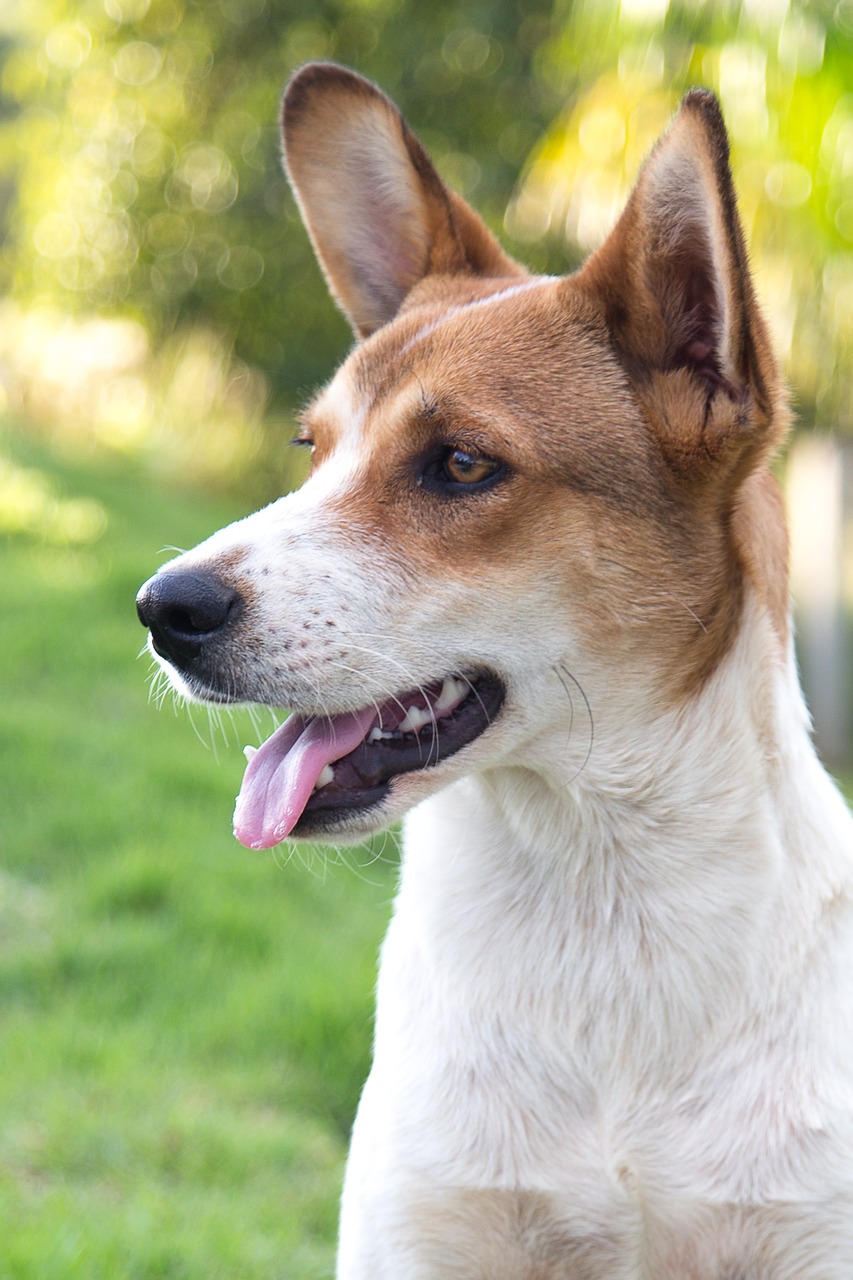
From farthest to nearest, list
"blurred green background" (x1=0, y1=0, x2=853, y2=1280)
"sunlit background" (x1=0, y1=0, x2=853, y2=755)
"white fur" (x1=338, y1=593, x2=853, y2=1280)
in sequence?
1. "sunlit background" (x1=0, y1=0, x2=853, y2=755)
2. "blurred green background" (x1=0, y1=0, x2=853, y2=1280)
3. "white fur" (x1=338, y1=593, x2=853, y2=1280)

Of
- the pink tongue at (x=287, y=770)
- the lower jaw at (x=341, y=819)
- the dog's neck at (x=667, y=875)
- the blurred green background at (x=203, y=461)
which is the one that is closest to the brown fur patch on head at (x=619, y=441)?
the dog's neck at (x=667, y=875)

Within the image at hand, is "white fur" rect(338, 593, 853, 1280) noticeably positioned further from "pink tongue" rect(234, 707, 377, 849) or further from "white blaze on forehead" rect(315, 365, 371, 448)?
"white blaze on forehead" rect(315, 365, 371, 448)

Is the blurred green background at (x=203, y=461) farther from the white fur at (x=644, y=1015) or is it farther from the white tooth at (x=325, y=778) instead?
the white fur at (x=644, y=1015)

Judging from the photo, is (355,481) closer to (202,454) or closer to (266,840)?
(266,840)

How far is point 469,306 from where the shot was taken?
9.94 feet

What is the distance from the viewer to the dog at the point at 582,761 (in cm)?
257

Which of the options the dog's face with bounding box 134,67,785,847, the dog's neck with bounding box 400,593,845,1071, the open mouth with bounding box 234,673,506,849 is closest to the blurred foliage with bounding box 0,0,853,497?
the dog's face with bounding box 134,67,785,847

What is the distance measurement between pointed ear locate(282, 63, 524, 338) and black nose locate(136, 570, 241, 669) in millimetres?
1210

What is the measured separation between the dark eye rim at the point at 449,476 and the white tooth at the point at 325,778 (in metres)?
0.55

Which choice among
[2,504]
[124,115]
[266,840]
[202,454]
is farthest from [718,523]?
[202,454]

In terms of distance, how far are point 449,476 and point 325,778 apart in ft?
1.97

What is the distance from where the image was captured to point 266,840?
8.43 ft

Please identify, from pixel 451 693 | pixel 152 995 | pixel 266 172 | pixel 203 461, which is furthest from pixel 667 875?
pixel 203 461

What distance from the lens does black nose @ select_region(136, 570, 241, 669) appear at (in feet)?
8.39
